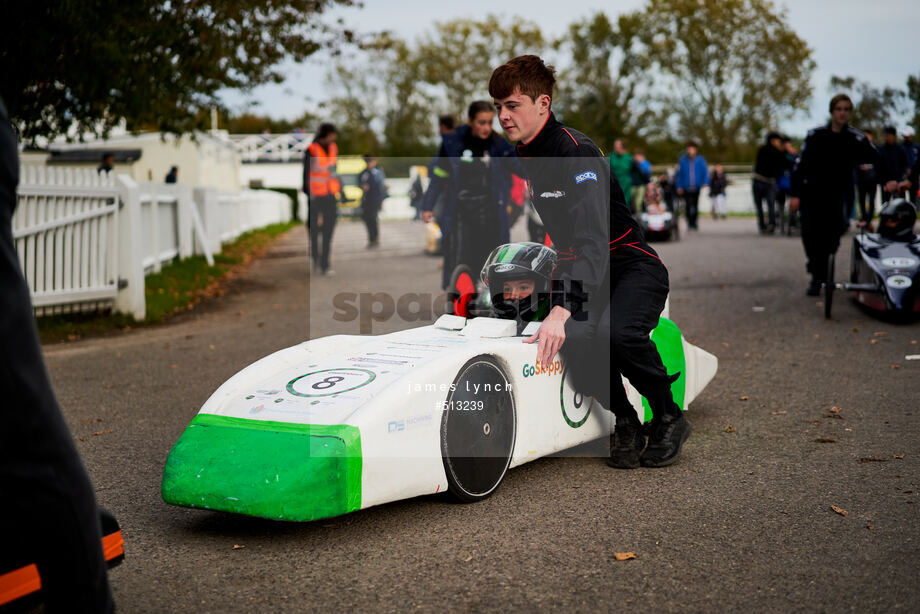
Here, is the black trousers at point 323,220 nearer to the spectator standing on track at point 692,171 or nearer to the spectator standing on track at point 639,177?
the spectator standing on track at point 639,177

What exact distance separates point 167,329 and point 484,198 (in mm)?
3784

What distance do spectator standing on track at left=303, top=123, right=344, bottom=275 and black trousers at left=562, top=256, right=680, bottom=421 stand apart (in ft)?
32.8

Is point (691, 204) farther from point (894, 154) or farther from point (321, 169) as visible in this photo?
point (321, 169)


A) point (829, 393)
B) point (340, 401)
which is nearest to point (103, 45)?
point (340, 401)

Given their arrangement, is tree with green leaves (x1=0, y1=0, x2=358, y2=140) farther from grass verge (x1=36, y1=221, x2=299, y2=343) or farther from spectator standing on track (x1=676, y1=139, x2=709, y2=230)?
spectator standing on track (x1=676, y1=139, x2=709, y2=230)

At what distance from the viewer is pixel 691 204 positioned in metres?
Result: 23.4

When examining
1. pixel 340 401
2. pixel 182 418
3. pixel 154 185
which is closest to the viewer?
pixel 340 401

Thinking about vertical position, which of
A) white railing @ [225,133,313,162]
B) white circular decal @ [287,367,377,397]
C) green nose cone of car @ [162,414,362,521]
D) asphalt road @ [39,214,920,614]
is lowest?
asphalt road @ [39,214,920,614]

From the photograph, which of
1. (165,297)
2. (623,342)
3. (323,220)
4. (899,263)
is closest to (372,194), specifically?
(323,220)

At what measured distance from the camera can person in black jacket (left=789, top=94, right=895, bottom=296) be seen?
9.87 m

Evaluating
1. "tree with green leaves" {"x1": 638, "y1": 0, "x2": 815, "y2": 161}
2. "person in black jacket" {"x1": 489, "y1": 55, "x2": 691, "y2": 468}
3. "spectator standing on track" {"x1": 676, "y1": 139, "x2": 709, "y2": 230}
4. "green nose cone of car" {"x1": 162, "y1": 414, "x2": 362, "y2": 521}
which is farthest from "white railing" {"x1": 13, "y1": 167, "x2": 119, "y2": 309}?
"tree with green leaves" {"x1": 638, "y1": 0, "x2": 815, "y2": 161}

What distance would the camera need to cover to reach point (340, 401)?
377 cm

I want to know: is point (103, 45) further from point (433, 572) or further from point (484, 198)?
point (433, 572)

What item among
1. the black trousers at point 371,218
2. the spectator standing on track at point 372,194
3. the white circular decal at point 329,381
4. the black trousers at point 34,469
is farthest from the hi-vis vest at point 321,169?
the black trousers at point 34,469
